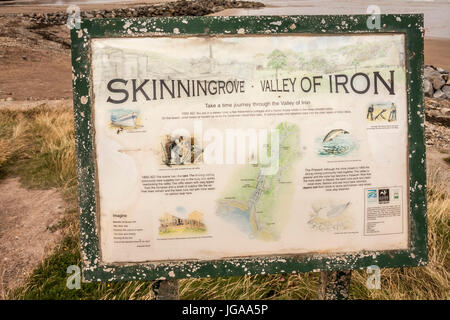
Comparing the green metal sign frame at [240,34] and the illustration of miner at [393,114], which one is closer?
the green metal sign frame at [240,34]

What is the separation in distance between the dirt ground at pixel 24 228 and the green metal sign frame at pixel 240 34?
48.9 inches

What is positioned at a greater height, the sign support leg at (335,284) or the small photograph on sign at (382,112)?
the small photograph on sign at (382,112)

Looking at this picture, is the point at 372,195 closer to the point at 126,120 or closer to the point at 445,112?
the point at 126,120

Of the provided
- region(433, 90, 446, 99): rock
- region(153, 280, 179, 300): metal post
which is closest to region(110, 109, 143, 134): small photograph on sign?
region(153, 280, 179, 300): metal post

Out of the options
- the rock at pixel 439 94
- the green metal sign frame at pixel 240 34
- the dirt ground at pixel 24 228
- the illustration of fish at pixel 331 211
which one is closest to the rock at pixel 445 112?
the rock at pixel 439 94

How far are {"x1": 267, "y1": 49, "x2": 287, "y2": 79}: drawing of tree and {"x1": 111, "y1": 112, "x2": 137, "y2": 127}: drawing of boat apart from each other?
2.05 feet

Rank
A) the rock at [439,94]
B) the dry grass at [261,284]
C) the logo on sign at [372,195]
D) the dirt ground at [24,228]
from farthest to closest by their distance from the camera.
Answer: the rock at [439,94], the dirt ground at [24,228], the dry grass at [261,284], the logo on sign at [372,195]

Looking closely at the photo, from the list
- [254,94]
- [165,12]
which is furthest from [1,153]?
[165,12]

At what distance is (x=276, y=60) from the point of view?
6.12 feet

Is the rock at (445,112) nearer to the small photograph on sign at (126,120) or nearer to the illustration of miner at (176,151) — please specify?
the illustration of miner at (176,151)

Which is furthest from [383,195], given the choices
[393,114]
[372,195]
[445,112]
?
[445,112]

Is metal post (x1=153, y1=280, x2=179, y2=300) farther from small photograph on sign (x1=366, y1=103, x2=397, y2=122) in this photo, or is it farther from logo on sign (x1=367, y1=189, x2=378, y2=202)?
small photograph on sign (x1=366, y1=103, x2=397, y2=122)

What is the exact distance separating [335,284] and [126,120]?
4.22ft

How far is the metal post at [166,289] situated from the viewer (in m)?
2.01
